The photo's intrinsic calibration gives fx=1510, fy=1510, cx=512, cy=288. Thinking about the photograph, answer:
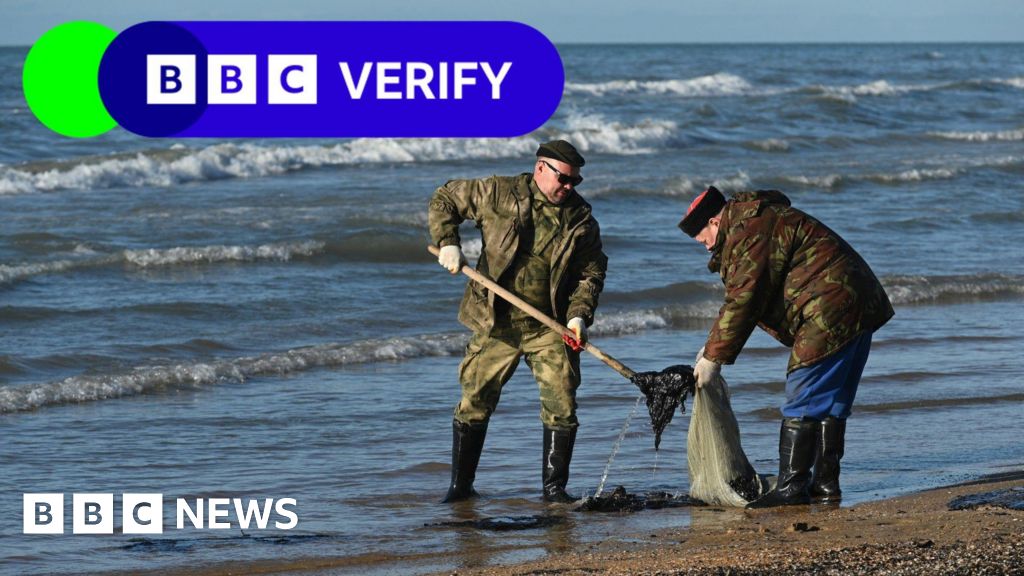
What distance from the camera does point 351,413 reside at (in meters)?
8.68

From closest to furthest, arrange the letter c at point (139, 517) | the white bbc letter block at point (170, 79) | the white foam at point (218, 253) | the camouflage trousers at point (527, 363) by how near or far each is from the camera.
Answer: the letter c at point (139, 517) < the camouflage trousers at point (527, 363) < the white foam at point (218, 253) < the white bbc letter block at point (170, 79)

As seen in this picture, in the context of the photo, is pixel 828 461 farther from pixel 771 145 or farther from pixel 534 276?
pixel 771 145

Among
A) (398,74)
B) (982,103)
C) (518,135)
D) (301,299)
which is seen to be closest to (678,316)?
(301,299)

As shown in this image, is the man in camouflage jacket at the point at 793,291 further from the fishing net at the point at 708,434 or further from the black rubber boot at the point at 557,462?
the black rubber boot at the point at 557,462

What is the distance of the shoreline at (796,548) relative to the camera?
494 cm

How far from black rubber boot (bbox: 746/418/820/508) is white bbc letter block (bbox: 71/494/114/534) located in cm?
275

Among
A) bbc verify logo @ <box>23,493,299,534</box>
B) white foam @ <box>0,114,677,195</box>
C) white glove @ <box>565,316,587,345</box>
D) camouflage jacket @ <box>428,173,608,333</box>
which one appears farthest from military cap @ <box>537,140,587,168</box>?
white foam @ <box>0,114,677,195</box>

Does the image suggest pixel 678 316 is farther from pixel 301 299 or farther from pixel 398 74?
pixel 398 74

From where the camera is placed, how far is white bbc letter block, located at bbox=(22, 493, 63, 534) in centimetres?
629

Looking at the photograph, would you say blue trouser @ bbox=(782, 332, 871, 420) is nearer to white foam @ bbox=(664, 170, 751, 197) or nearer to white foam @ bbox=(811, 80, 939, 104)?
white foam @ bbox=(664, 170, 751, 197)

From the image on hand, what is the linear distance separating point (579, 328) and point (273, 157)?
18.2 meters

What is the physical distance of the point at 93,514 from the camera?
6508mm

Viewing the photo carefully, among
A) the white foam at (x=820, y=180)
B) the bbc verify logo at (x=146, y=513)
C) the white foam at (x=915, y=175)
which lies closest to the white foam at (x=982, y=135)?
the white foam at (x=915, y=175)

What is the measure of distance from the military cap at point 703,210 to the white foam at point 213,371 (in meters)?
4.34
